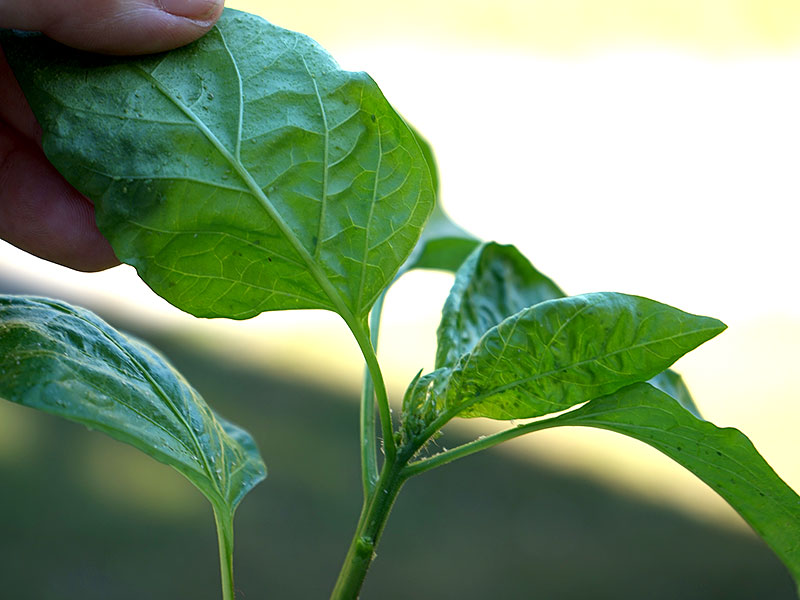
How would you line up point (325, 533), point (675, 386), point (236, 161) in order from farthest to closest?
point (325, 533) < point (675, 386) < point (236, 161)

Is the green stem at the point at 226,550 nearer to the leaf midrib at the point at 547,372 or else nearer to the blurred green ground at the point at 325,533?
the leaf midrib at the point at 547,372

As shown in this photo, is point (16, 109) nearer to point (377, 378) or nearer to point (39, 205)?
point (39, 205)

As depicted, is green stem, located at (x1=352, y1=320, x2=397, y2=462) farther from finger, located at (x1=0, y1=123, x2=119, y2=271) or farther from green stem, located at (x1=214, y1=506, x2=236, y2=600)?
finger, located at (x1=0, y1=123, x2=119, y2=271)

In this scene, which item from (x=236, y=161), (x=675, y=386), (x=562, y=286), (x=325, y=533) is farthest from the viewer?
(x=562, y=286)

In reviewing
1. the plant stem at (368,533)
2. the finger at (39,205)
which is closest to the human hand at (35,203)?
the finger at (39,205)

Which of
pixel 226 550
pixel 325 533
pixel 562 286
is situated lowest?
pixel 325 533

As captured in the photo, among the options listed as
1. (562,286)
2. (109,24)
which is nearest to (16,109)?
(109,24)
